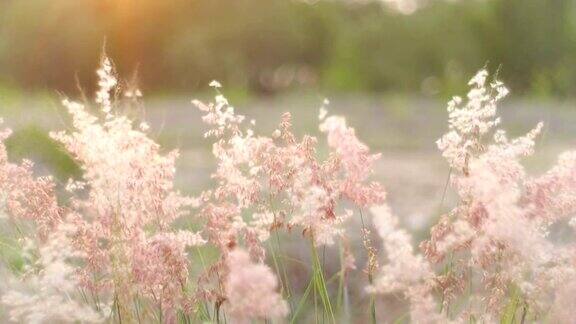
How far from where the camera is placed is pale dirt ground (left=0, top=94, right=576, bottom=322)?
192 inches

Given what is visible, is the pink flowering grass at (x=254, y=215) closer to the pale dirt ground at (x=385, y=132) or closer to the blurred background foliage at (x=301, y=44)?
the pale dirt ground at (x=385, y=132)

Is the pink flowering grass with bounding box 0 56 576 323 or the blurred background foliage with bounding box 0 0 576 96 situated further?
the blurred background foliage with bounding box 0 0 576 96

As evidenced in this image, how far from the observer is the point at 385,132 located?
32.2ft

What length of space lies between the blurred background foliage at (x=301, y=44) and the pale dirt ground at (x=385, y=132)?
0.29 m

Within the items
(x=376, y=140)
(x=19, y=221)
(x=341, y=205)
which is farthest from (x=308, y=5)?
(x=19, y=221)

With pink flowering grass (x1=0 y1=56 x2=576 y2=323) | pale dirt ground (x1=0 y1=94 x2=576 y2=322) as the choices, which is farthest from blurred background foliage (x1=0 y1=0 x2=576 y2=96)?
pink flowering grass (x1=0 y1=56 x2=576 y2=323)

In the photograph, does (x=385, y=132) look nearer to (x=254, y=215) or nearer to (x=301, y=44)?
(x=301, y=44)

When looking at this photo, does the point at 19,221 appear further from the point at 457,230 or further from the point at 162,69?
the point at 162,69

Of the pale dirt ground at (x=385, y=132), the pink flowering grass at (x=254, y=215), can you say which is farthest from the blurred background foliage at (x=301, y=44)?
the pink flowering grass at (x=254, y=215)

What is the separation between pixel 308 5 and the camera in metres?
11.1

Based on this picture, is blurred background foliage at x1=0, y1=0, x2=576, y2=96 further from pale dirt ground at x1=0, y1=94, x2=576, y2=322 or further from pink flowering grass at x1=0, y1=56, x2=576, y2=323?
pink flowering grass at x1=0, y1=56, x2=576, y2=323

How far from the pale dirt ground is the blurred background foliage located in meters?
0.29

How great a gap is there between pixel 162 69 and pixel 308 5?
5.49 ft

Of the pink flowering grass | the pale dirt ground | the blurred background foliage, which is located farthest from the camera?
the blurred background foliage
